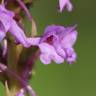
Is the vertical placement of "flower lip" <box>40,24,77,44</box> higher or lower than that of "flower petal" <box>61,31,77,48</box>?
higher

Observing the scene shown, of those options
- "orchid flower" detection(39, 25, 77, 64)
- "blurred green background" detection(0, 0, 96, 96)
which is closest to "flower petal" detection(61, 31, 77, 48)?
"orchid flower" detection(39, 25, 77, 64)

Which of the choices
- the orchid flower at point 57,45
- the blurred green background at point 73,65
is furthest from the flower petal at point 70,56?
the blurred green background at point 73,65

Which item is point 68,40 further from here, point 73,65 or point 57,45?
point 73,65

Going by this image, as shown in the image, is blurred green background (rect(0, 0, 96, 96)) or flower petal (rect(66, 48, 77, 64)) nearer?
flower petal (rect(66, 48, 77, 64))

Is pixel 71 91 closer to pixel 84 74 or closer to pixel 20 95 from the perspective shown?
pixel 84 74

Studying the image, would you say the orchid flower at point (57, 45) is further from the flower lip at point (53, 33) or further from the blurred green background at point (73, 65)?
the blurred green background at point (73, 65)

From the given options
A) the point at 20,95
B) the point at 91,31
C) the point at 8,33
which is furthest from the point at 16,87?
the point at 91,31

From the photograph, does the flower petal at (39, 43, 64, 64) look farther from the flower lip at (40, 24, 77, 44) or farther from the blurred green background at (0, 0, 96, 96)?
the blurred green background at (0, 0, 96, 96)

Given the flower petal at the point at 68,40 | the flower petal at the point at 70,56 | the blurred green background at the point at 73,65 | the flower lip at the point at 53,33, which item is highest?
the flower lip at the point at 53,33

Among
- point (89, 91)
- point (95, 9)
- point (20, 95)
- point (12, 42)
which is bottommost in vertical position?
point (89, 91)
